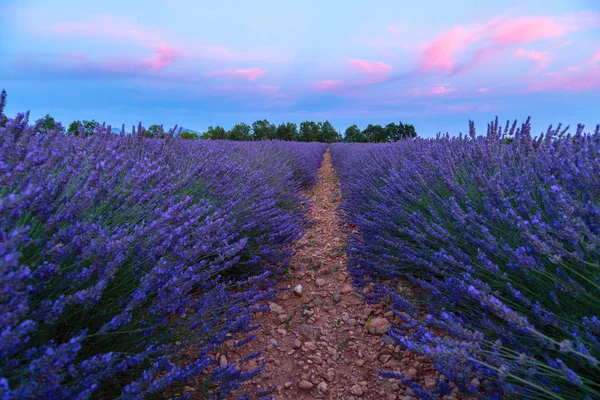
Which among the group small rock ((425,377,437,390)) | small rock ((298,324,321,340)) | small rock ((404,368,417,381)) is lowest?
small rock ((298,324,321,340))

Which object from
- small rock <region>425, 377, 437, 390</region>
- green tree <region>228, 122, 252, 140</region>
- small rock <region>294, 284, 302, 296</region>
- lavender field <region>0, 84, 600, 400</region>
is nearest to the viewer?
lavender field <region>0, 84, 600, 400</region>

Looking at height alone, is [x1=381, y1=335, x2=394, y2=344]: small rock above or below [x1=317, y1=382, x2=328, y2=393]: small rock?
above

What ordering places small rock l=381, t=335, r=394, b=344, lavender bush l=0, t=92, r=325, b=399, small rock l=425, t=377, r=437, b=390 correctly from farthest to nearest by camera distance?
1. small rock l=381, t=335, r=394, b=344
2. small rock l=425, t=377, r=437, b=390
3. lavender bush l=0, t=92, r=325, b=399

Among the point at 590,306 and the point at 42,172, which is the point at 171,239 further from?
the point at 590,306

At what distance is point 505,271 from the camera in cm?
172

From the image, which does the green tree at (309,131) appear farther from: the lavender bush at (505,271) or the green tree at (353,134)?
the lavender bush at (505,271)

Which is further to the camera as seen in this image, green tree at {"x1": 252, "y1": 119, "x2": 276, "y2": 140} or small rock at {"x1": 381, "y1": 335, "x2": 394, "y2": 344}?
green tree at {"x1": 252, "y1": 119, "x2": 276, "y2": 140}

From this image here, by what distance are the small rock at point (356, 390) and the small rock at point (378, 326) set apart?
1.66 feet

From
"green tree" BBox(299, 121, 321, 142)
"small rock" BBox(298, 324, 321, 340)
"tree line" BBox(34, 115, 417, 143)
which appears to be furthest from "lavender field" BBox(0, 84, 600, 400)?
"green tree" BBox(299, 121, 321, 142)

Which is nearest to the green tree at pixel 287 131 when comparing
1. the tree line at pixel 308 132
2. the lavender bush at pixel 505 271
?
the tree line at pixel 308 132

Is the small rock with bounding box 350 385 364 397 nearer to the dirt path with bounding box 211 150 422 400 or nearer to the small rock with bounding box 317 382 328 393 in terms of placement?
the dirt path with bounding box 211 150 422 400

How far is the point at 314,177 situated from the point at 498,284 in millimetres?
7378

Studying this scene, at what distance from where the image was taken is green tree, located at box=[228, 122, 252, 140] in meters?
30.1

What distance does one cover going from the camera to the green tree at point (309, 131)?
4024 centimetres
